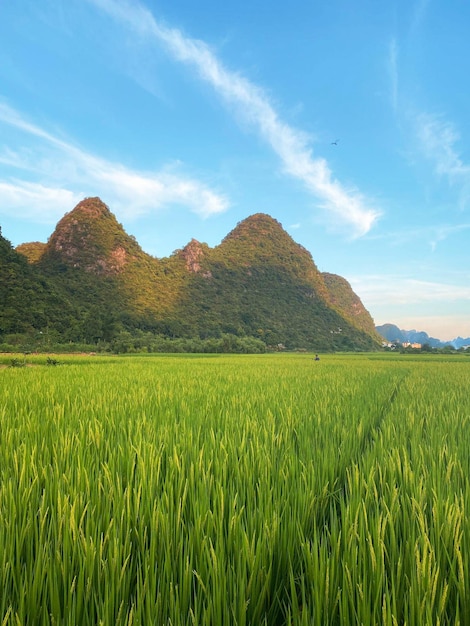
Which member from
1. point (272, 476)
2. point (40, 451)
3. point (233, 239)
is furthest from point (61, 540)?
point (233, 239)

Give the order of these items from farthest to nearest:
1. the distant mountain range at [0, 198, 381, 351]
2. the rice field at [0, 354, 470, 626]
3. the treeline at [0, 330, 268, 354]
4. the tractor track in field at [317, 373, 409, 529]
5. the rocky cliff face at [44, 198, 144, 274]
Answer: the rocky cliff face at [44, 198, 144, 274]
the distant mountain range at [0, 198, 381, 351]
the treeline at [0, 330, 268, 354]
the tractor track in field at [317, 373, 409, 529]
the rice field at [0, 354, 470, 626]

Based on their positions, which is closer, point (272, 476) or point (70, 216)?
point (272, 476)

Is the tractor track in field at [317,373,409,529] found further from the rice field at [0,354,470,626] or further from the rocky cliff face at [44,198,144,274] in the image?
the rocky cliff face at [44,198,144,274]

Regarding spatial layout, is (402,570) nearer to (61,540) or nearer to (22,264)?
(61,540)

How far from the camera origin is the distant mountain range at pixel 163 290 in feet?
112

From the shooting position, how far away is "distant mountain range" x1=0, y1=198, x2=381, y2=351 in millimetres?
34156

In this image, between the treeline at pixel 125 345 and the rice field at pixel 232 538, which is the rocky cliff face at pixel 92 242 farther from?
the rice field at pixel 232 538

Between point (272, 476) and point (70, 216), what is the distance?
217 ft

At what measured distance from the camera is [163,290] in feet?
192

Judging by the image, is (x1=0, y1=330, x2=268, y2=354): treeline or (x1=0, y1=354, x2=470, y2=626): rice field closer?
(x1=0, y1=354, x2=470, y2=626): rice field

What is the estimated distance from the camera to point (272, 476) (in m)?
1.79

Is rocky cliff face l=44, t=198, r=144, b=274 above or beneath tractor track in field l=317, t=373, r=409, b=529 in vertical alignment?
above

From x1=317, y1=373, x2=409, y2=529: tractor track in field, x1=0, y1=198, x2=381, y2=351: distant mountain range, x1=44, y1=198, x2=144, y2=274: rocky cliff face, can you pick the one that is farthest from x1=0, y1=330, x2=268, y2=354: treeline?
x1=317, y1=373, x2=409, y2=529: tractor track in field

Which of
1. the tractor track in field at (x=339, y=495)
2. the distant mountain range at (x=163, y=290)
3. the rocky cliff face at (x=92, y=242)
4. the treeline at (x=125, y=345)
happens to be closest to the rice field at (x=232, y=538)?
the tractor track in field at (x=339, y=495)
